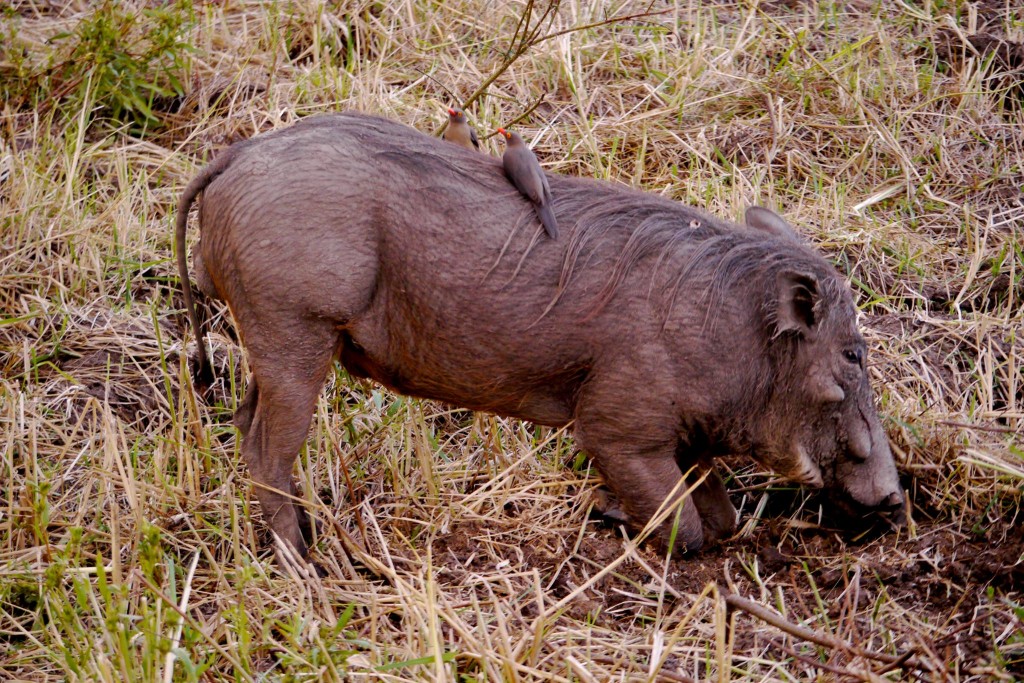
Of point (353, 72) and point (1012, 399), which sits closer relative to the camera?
point (1012, 399)

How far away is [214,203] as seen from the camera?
11.6ft

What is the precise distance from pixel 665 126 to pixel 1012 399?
2143mm

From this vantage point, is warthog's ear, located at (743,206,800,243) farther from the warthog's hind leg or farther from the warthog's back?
the warthog's hind leg

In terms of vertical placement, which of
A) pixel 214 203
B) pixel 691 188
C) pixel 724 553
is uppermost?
pixel 214 203

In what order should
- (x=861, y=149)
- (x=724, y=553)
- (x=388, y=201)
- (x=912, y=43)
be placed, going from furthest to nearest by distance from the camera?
(x=912, y=43)
(x=861, y=149)
(x=724, y=553)
(x=388, y=201)

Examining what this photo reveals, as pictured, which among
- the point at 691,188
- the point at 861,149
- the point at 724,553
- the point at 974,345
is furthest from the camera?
the point at 861,149

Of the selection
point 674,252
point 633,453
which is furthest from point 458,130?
point 633,453

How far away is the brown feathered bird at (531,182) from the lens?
3590 mm

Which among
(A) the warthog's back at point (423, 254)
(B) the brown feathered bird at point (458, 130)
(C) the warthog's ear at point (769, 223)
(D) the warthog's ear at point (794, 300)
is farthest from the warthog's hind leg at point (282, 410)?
(C) the warthog's ear at point (769, 223)

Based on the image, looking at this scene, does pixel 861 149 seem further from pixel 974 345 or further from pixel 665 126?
pixel 974 345

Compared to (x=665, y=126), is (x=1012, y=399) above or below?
below

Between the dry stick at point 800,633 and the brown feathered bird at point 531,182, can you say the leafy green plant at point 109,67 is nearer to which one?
the brown feathered bird at point 531,182

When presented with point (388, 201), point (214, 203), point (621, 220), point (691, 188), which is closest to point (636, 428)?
point (621, 220)

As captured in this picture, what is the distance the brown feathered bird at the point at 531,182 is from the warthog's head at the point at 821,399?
2.27 ft
